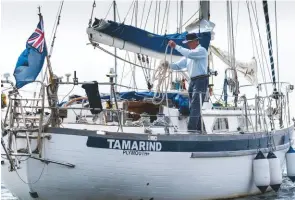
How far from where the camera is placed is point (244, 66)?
21.0 meters

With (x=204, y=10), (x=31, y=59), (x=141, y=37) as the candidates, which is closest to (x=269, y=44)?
(x=204, y=10)

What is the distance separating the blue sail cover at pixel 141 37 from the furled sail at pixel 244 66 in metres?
3.81

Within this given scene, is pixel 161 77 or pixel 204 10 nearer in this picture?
pixel 161 77

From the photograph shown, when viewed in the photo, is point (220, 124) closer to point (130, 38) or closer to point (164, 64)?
point (164, 64)

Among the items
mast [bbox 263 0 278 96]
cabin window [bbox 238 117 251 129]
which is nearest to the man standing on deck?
cabin window [bbox 238 117 251 129]

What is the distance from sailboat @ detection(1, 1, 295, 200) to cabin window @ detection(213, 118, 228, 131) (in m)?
0.03

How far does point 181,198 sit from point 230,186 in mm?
1888

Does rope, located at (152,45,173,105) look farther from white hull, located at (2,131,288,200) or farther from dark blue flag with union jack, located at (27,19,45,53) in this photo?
dark blue flag with union jack, located at (27,19,45,53)

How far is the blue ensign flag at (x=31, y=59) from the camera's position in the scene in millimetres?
12688

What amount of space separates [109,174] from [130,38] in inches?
170

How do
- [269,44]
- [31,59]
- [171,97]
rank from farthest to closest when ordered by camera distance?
[269,44] < [171,97] < [31,59]

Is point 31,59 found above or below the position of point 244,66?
below

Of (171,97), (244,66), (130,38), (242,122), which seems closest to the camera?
(130,38)

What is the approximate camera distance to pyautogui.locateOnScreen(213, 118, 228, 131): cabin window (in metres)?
15.8
